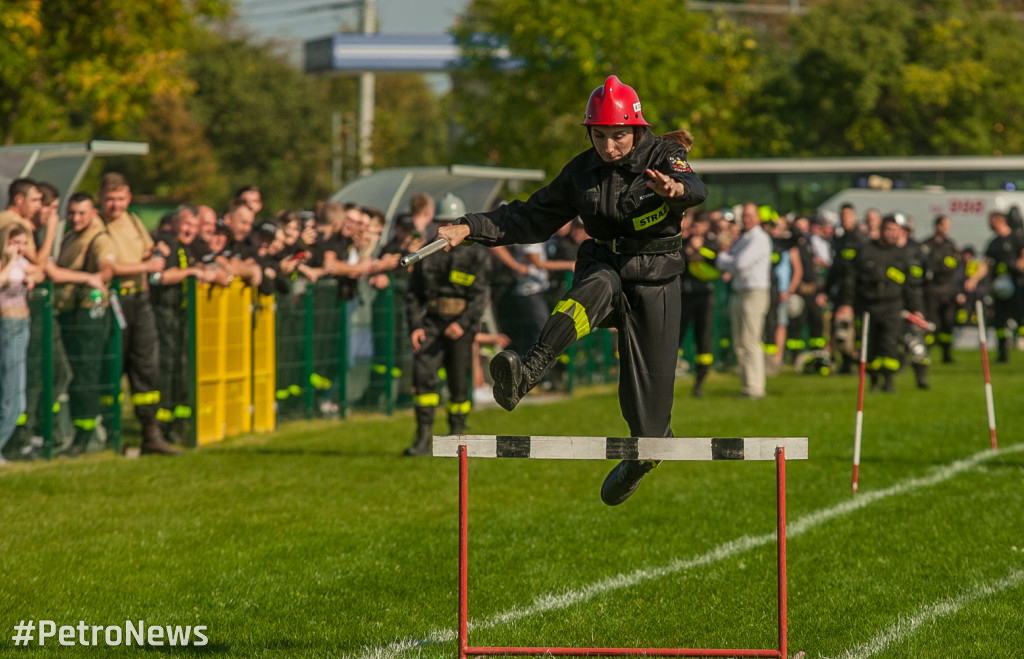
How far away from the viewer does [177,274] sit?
43.1ft

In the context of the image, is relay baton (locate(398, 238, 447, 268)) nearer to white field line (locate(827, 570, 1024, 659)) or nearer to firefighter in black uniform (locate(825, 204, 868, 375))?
white field line (locate(827, 570, 1024, 659))

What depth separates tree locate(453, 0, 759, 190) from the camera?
109 feet

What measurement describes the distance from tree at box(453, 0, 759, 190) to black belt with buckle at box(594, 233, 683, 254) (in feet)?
87.8

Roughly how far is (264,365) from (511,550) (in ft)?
20.6

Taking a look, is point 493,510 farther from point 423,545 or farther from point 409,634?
point 409,634

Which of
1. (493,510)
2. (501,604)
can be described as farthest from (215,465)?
(501,604)

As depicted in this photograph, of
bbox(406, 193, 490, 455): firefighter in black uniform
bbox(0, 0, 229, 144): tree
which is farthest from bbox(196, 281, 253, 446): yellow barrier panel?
bbox(0, 0, 229, 144): tree

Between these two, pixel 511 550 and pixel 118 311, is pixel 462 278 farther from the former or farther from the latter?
pixel 511 550

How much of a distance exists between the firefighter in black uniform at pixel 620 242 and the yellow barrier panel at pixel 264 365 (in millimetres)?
7909

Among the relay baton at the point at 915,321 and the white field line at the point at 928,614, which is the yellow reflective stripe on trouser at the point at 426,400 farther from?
the relay baton at the point at 915,321

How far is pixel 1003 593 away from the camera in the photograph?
26.0 ft

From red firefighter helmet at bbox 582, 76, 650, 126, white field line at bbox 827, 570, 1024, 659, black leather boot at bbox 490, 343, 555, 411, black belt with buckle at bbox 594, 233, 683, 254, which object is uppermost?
red firefighter helmet at bbox 582, 76, 650, 126

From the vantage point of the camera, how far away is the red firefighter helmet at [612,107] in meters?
6.70

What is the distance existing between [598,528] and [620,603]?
7.18 feet
